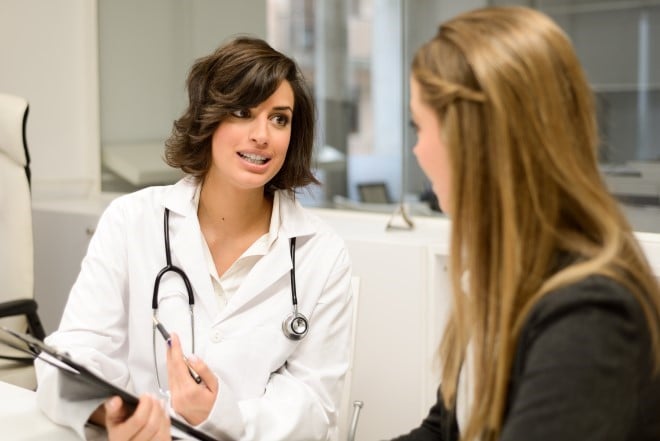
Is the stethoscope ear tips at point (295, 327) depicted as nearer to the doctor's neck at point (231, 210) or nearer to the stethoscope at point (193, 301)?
the stethoscope at point (193, 301)

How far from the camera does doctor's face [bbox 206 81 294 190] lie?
62.7 inches

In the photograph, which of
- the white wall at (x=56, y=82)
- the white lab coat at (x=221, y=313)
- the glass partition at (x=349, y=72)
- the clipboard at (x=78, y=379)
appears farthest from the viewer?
the white wall at (x=56, y=82)

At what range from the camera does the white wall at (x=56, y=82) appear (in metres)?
3.07

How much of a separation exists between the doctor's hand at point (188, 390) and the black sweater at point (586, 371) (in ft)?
1.96

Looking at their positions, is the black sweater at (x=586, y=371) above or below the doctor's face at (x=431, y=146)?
below

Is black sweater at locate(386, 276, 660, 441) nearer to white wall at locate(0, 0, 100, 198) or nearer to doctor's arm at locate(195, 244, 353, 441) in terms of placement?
doctor's arm at locate(195, 244, 353, 441)

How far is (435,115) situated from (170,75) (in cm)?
252

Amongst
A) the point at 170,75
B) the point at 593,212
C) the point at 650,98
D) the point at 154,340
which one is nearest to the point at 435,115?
the point at 593,212

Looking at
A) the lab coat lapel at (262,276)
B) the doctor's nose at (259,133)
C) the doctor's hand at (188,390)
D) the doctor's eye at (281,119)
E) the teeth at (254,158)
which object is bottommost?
the doctor's hand at (188,390)

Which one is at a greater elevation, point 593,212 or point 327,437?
point 593,212

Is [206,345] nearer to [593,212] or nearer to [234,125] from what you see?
[234,125]

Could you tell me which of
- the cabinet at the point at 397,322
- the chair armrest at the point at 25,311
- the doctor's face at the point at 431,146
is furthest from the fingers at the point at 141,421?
the chair armrest at the point at 25,311

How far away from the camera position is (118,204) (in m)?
1.67

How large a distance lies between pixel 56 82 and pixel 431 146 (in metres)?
2.56
